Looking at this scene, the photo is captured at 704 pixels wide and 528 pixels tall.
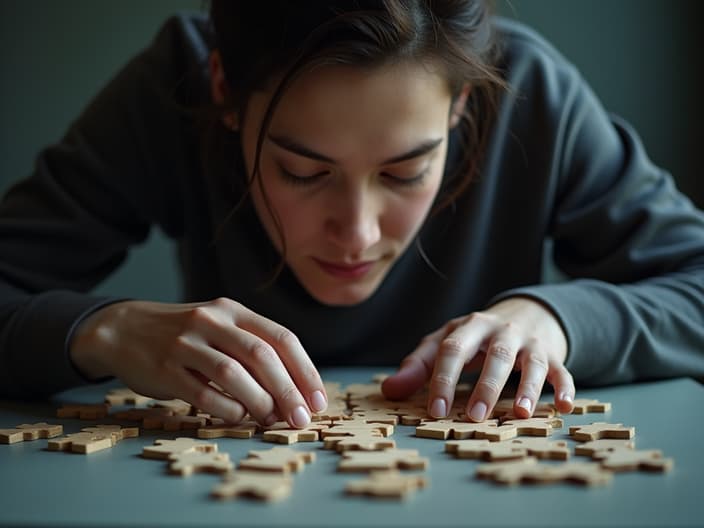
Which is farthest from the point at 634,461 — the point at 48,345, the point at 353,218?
the point at 48,345

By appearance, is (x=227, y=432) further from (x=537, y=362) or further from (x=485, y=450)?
(x=537, y=362)

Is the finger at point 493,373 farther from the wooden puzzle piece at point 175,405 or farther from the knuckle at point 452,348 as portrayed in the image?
the wooden puzzle piece at point 175,405

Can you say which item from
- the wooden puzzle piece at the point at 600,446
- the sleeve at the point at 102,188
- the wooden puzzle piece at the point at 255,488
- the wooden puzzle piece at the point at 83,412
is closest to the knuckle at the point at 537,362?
the wooden puzzle piece at the point at 600,446

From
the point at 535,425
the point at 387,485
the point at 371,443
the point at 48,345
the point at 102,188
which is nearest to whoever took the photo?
the point at 387,485

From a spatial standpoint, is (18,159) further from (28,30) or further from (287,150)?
(287,150)

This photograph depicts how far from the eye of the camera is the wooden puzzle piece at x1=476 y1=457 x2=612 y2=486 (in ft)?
3.30

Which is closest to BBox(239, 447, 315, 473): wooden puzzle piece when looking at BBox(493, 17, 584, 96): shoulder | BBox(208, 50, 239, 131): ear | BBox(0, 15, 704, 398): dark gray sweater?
BBox(208, 50, 239, 131): ear

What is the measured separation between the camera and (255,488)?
0.97 metres

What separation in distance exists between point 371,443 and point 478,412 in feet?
0.74

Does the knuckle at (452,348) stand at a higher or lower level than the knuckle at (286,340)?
lower

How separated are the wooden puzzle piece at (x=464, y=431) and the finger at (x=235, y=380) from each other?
23cm

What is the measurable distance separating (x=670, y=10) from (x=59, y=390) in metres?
2.43

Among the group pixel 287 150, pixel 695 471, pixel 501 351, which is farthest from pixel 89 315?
pixel 695 471

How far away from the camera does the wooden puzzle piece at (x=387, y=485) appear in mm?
961
